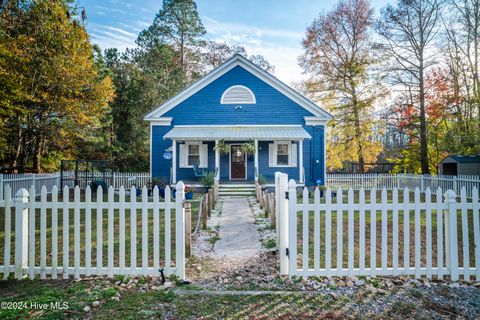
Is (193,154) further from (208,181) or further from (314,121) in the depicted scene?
(314,121)

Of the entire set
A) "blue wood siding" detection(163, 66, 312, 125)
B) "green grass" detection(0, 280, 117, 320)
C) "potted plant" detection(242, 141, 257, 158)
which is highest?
"blue wood siding" detection(163, 66, 312, 125)

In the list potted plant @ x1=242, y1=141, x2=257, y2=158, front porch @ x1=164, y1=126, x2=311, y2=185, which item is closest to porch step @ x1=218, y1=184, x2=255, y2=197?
front porch @ x1=164, y1=126, x2=311, y2=185

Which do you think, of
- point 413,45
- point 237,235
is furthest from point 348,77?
point 237,235

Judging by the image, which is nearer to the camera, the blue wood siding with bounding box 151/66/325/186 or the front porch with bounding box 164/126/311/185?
the front porch with bounding box 164/126/311/185

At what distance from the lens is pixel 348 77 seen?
2397 centimetres

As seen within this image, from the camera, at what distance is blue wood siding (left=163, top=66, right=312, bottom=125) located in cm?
1709

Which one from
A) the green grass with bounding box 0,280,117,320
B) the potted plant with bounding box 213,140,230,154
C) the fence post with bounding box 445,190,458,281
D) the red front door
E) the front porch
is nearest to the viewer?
the green grass with bounding box 0,280,117,320

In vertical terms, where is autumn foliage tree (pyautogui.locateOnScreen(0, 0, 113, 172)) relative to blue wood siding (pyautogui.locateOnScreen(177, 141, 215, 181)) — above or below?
above

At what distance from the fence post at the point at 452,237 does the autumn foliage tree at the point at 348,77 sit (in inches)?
823

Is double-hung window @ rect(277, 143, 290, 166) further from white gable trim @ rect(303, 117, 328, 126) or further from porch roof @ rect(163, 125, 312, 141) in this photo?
white gable trim @ rect(303, 117, 328, 126)

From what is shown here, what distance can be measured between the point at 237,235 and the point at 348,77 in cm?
2132

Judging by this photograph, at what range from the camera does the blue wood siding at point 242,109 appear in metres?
17.1

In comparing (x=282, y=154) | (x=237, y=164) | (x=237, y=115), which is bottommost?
(x=237, y=164)

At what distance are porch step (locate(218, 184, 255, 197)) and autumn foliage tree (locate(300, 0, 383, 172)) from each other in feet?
40.7
